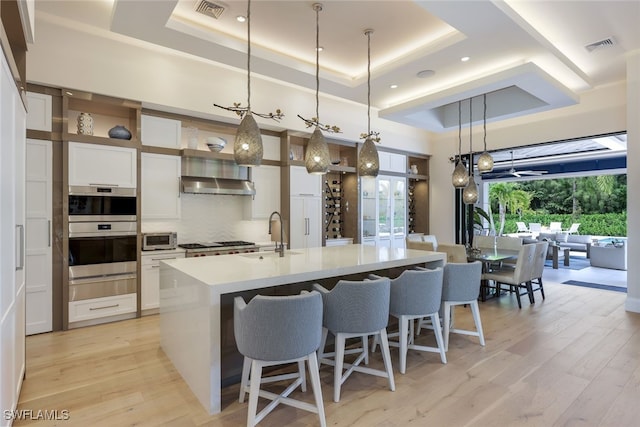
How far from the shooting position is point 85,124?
404 cm

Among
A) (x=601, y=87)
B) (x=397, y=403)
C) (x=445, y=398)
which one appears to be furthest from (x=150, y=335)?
(x=601, y=87)

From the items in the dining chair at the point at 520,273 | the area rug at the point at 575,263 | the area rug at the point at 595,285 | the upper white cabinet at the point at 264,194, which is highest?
the upper white cabinet at the point at 264,194

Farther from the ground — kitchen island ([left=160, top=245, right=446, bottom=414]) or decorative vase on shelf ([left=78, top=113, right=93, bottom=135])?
decorative vase on shelf ([left=78, top=113, right=93, bottom=135])

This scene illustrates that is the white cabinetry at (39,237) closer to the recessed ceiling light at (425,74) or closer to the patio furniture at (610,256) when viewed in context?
the recessed ceiling light at (425,74)

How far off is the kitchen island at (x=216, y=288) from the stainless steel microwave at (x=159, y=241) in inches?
57.1

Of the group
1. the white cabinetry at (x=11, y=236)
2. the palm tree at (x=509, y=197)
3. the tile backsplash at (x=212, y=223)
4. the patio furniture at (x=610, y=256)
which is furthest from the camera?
the palm tree at (x=509, y=197)

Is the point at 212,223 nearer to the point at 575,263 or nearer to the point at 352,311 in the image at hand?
the point at 352,311

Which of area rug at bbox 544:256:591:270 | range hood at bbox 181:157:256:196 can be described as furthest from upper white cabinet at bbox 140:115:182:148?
area rug at bbox 544:256:591:270

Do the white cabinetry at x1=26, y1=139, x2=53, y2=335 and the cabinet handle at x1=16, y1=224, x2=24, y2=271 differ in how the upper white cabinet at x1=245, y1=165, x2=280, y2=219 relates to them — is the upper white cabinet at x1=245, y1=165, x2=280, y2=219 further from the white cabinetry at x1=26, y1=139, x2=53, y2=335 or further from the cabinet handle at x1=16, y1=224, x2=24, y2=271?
the cabinet handle at x1=16, y1=224, x2=24, y2=271

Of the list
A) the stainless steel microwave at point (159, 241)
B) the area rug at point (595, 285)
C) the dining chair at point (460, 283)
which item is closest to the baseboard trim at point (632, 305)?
the area rug at point (595, 285)

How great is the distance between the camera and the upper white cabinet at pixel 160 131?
4.47 metres

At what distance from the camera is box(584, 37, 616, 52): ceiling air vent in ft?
13.4

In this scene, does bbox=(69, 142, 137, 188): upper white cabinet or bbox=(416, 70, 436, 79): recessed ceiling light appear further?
bbox=(416, 70, 436, 79): recessed ceiling light

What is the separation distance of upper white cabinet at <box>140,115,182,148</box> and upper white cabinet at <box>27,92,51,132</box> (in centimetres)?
94
